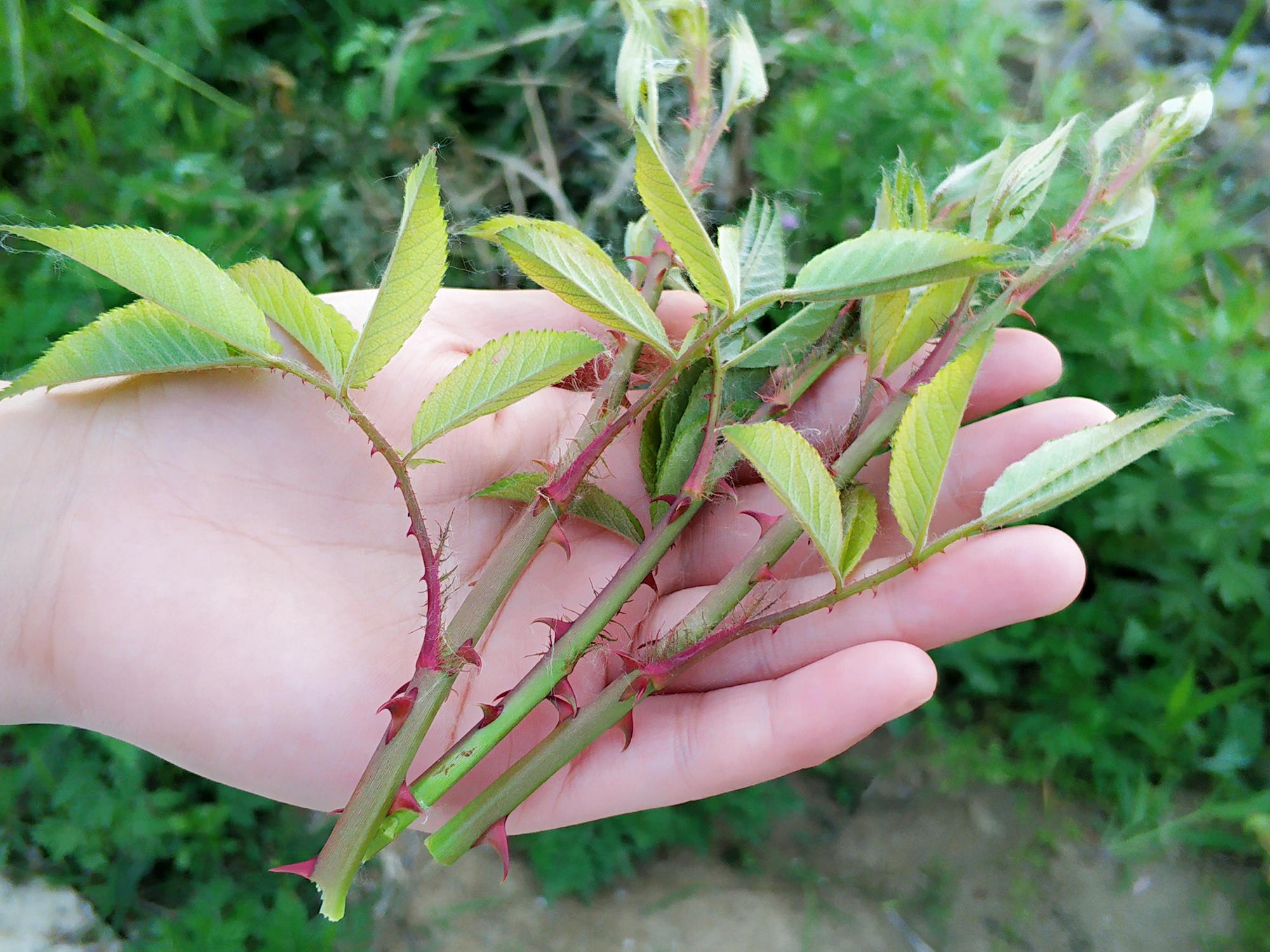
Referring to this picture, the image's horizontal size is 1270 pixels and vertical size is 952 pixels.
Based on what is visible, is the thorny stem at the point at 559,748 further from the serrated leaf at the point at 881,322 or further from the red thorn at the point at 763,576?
the serrated leaf at the point at 881,322

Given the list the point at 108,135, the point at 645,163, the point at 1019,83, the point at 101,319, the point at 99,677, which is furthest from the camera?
the point at 1019,83

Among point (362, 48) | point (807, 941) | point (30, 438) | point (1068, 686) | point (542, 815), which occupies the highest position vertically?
point (362, 48)

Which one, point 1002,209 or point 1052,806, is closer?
point 1002,209

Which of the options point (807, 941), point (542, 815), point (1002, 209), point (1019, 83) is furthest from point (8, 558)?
point (1019, 83)

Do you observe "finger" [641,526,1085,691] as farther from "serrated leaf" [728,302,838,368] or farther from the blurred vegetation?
the blurred vegetation

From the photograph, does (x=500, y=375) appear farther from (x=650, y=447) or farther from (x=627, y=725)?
(x=627, y=725)

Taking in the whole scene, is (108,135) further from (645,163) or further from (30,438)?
(645,163)

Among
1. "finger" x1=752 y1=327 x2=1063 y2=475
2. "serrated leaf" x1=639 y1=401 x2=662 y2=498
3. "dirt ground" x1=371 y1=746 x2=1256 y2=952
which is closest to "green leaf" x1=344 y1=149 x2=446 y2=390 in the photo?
"serrated leaf" x1=639 y1=401 x2=662 y2=498
